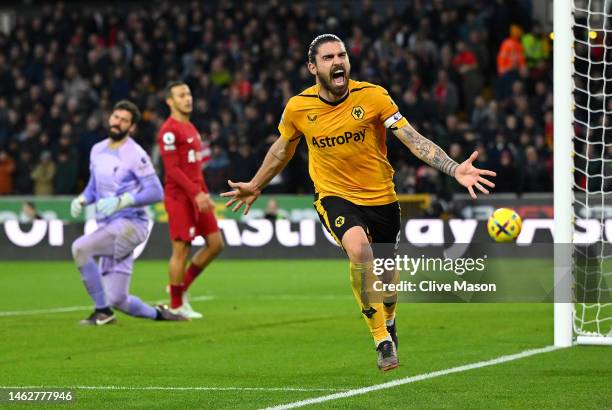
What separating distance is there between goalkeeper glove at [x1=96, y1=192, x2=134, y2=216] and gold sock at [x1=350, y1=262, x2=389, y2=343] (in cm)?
443

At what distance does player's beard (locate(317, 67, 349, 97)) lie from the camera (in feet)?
26.9

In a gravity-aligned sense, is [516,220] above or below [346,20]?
below

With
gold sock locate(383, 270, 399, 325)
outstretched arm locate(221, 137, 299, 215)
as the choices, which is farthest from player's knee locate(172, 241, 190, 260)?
gold sock locate(383, 270, 399, 325)

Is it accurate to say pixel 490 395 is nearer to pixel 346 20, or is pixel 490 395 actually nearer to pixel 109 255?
pixel 109 255

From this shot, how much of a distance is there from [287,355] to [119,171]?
3.25 m

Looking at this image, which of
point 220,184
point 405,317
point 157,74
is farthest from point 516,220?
point 157,74

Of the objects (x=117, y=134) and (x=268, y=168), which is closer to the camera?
(x=268, y=168)

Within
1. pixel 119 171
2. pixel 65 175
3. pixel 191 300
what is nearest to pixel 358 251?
pixel 119 171

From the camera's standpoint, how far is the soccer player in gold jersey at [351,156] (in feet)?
26.8

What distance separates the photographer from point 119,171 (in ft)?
40.8

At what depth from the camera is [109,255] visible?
12.5 metres

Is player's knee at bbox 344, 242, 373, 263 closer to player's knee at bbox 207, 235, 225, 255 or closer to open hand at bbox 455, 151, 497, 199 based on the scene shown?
open hand at bbox 455, 151, 497, 199

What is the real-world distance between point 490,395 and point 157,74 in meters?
22.1

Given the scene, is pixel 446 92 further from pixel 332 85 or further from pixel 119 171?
pixel 332 85
